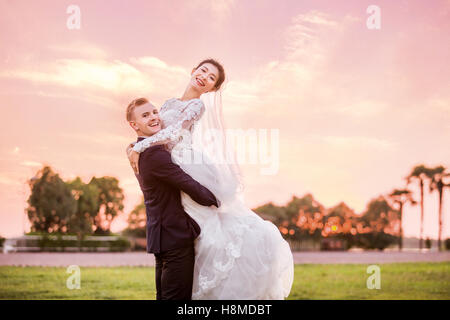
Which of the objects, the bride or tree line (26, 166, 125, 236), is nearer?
the bride

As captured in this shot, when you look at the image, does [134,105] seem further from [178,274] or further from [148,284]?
[148,284]

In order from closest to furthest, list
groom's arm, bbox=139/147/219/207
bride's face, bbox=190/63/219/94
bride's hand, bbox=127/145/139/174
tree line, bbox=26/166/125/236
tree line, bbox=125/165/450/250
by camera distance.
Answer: groom's arm, bbox=139/147/219/207, bride's hand, bbox=127/145/139/174, bride's face, bbox=190/63/219/94, tree line, bbox=26/166/125/236, tree line, bbox=125/165/450/250

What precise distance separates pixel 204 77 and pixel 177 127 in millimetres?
401

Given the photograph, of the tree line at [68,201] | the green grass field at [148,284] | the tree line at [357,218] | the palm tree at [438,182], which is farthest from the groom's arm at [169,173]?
the palm tree at [438,182]

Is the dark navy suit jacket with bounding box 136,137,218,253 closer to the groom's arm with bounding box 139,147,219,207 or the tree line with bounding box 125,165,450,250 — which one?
the groom's arm with bounding box 139,147,219,207

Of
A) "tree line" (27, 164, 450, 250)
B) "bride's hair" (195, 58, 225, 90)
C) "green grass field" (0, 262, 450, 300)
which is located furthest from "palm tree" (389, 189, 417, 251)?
"bride's hair" (195, 58, 225, 90)

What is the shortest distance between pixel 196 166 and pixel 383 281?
8126 mm

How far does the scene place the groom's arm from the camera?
2.58 m

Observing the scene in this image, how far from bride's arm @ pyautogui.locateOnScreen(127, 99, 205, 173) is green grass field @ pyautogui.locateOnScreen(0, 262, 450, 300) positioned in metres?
5.53

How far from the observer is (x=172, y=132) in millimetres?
2689

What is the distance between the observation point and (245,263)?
8.75 ft
